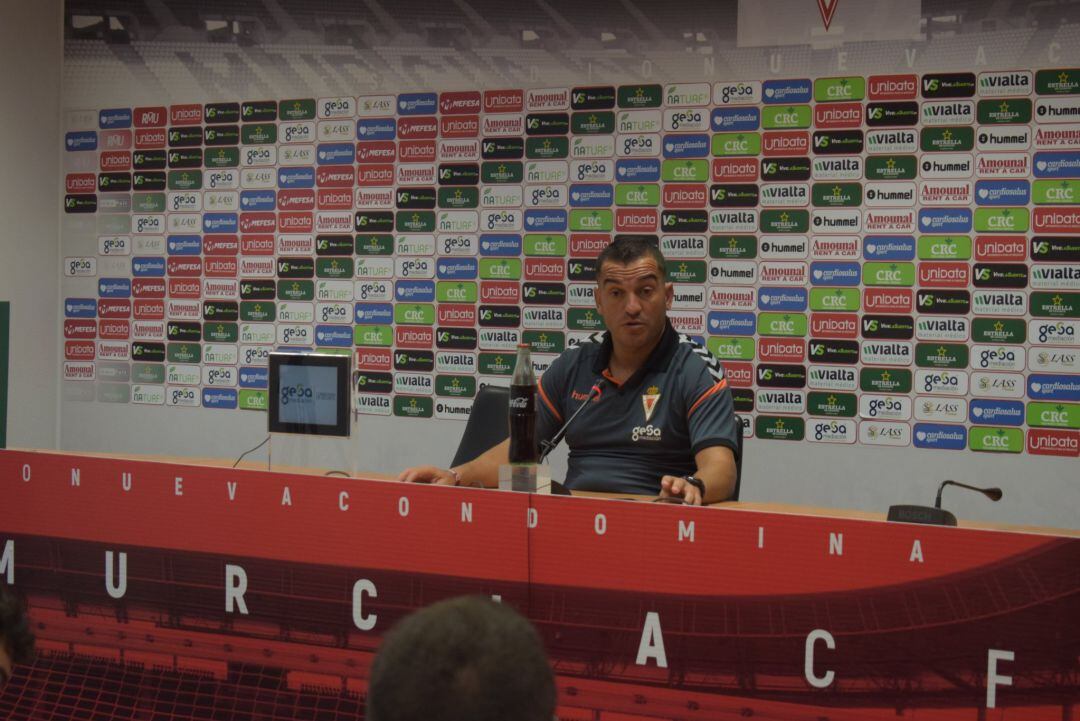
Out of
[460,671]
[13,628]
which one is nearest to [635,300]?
[13,628]

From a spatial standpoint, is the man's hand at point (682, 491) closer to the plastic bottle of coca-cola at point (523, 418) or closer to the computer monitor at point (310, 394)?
the plastic bottle of coca-cola at point (523, 418)

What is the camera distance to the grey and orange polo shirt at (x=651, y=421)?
2.61 metres

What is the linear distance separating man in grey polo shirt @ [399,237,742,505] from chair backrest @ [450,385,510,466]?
25 centimetres

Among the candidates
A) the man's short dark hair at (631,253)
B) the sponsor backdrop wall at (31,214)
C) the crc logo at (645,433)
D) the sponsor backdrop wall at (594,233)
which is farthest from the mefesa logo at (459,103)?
the crc logo at (645,433)

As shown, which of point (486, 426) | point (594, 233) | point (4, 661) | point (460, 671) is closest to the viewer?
point (460, 671)

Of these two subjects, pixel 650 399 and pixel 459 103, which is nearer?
pixel 650 399

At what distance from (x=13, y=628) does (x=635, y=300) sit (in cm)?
172

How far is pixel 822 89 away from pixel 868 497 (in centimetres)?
148

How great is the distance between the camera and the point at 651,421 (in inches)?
105

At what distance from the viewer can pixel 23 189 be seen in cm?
464

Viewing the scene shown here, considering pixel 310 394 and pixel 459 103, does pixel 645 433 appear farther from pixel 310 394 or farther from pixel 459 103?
pixel 459 103

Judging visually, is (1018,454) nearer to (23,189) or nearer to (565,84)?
(565,84)

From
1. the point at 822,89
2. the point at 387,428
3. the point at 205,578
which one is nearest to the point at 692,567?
the point at 205,578

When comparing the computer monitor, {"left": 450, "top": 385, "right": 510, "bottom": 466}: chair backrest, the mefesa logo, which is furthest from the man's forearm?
the mefesa logo
